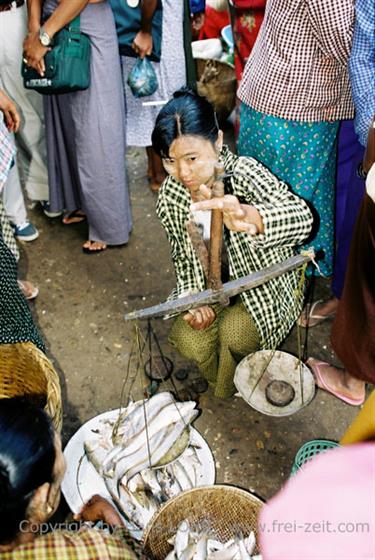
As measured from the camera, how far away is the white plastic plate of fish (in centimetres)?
234

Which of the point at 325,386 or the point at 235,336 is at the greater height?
the point at 235,336

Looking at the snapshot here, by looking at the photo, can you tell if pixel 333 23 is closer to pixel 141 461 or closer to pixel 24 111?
pixel 141 461

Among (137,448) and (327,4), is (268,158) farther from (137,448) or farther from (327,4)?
(137,448)

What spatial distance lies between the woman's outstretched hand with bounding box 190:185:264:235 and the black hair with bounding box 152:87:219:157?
0.35 m

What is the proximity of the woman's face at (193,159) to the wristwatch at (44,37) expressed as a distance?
3.68ft

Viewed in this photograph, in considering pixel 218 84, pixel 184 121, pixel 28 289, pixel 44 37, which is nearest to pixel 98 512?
pixel 184 121

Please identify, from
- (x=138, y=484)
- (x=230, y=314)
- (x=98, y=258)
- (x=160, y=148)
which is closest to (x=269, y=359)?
(x=230, y=314)

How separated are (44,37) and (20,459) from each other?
2185 millimetres

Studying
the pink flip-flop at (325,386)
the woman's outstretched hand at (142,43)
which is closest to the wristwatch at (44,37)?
the woman's outstretched hand at (142,43)

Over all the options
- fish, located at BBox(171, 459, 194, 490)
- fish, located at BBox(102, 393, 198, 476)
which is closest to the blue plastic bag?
fish, located at BBox(102, 393, 198, 476)

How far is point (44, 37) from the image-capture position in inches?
115

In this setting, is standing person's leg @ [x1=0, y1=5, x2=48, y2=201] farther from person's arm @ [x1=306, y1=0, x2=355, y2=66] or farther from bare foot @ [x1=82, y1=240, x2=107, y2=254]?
person's arm @ [x1=306, y1=0, x2=355, y2=66]

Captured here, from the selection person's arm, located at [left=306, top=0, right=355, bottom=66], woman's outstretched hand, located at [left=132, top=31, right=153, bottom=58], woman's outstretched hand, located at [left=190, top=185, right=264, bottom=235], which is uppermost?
person's arm, located at [left=306, top=0, right=355, bottom=66]

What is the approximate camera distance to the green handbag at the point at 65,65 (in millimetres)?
2965
